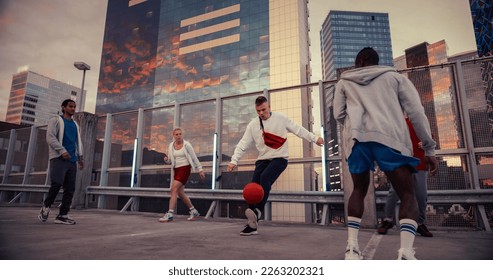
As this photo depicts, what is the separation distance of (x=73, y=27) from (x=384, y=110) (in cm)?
477

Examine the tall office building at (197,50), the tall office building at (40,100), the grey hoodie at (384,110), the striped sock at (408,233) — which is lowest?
the striped sock at (408,233)

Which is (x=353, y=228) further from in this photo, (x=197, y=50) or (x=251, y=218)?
(x=197, y=50)

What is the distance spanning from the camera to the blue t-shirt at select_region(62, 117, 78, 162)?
489 centimetres

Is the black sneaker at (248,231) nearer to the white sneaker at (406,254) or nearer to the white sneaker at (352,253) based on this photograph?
the white sneaker at (352,253)

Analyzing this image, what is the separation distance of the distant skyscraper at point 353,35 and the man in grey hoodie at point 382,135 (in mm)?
162617

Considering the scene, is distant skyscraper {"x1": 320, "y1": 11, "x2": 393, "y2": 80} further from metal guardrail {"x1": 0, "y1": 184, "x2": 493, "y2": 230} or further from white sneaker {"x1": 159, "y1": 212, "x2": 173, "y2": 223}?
white sneaker {"x1": 159, "y1": 212, "x2": 173, "y2": 223}

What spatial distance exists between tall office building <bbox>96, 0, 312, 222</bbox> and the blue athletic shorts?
3484 cm

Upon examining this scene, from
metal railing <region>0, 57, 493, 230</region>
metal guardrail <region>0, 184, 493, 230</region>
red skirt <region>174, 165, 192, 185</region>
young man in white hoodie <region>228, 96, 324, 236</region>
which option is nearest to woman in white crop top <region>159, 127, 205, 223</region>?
red skirt <region>174, 165, 192, 185</region>

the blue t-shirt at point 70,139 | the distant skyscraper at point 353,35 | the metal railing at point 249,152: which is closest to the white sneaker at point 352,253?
the metal railing at point 249,152

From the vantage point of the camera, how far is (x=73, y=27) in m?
4.41

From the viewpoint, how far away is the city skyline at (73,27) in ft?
12.3
